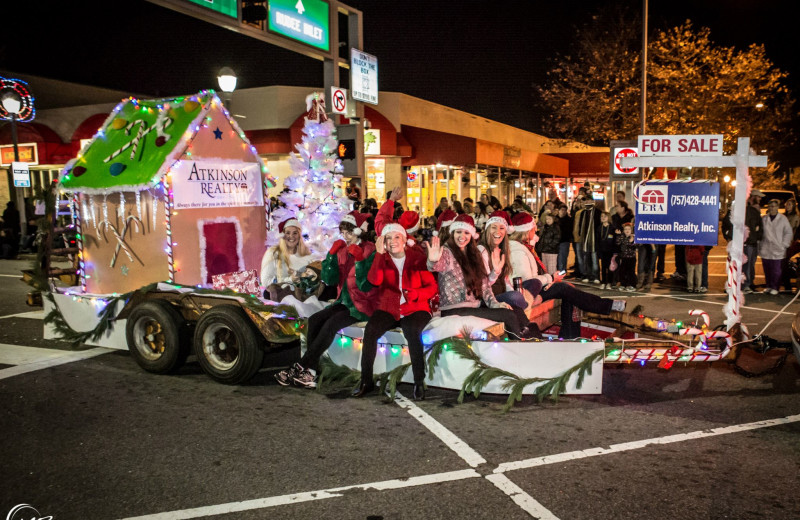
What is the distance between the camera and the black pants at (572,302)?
6.75m

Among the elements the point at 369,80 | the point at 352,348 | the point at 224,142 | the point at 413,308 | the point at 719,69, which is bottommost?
the point at 352,348

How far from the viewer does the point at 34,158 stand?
25547 mm

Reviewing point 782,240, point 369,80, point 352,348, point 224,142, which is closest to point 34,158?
point 369,80

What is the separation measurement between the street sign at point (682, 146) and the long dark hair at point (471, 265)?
2.11 metres

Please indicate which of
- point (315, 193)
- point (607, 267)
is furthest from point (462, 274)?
point (607, 267)

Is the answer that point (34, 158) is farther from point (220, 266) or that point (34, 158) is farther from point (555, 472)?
point (555, 472)

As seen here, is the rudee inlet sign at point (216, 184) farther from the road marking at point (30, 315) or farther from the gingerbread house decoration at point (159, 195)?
the road marking at point (30, 315)

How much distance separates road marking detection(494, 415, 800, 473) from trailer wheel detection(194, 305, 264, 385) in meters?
2.88

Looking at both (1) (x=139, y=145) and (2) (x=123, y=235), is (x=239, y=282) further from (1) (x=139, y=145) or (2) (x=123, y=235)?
(1) (x=139, y=145)

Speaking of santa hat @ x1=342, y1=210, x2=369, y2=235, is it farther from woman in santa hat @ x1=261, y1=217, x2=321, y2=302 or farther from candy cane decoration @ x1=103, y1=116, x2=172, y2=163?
candy cane decoration @ x1=103, y1=116, x2=172, y2=163

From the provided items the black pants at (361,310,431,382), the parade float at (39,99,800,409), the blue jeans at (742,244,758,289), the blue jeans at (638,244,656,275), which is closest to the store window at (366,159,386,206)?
the blue jeans at (638,244,656,275)

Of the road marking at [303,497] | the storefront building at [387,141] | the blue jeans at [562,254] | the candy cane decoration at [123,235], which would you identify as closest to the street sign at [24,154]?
the storefront building at [387,141]

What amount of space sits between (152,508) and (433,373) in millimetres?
2765

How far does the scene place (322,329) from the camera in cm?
604
